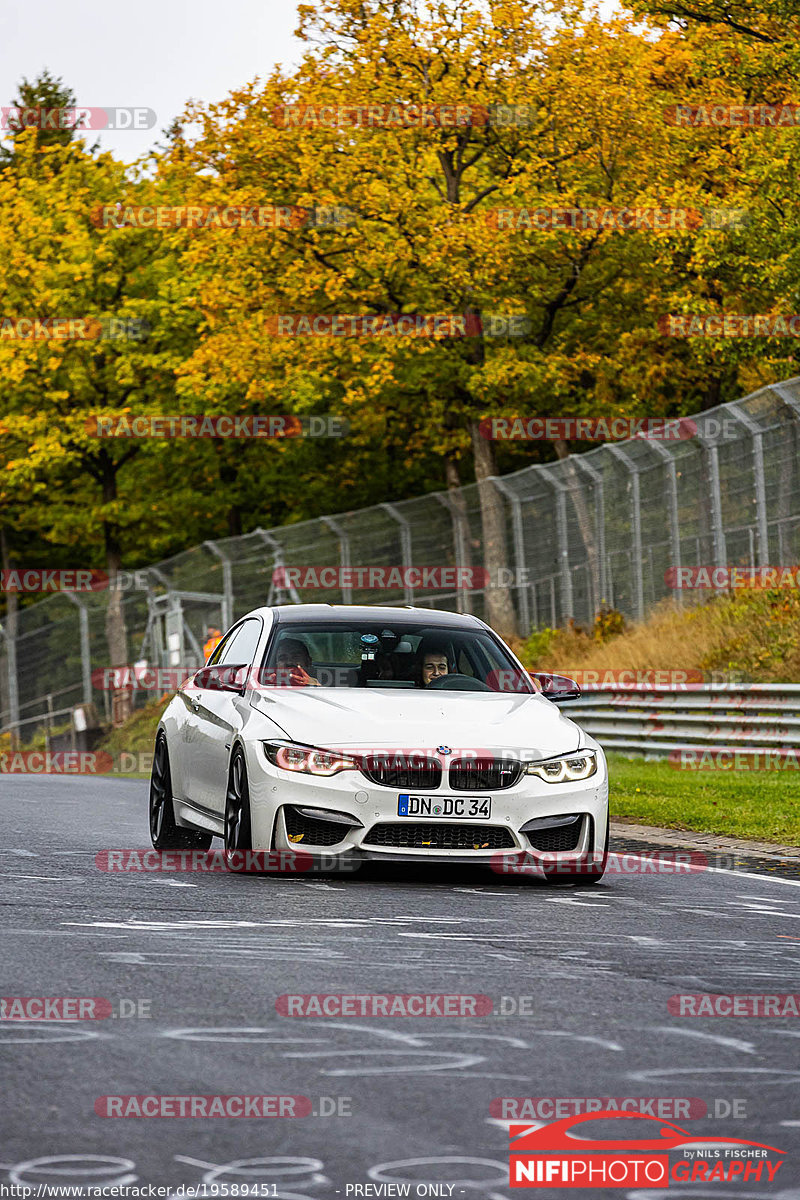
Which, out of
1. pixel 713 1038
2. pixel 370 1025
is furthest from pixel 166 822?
pixel 713 1038

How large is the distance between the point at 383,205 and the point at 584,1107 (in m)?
30.0

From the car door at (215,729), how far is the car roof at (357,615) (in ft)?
0.67

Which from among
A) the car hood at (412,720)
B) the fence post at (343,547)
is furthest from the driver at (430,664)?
the fence post at (343,547)

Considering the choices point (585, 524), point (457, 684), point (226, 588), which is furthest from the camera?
point (226, 588)

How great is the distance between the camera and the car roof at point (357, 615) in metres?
11.8

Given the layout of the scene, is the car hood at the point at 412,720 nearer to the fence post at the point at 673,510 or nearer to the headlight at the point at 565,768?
the headlight at the point at 565,768

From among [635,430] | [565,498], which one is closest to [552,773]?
[565,498]

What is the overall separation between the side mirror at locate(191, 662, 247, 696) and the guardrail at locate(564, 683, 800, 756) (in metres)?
8.67

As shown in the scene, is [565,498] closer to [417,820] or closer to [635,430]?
[635,430]

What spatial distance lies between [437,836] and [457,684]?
1595mm

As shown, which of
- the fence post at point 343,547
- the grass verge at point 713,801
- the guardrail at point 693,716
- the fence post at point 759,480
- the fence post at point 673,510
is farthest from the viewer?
the fence post at point 343,547

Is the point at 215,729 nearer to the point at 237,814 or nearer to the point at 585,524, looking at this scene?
the point at 237,814

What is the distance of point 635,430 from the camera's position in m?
38.9

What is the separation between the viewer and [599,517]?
30.2 m
